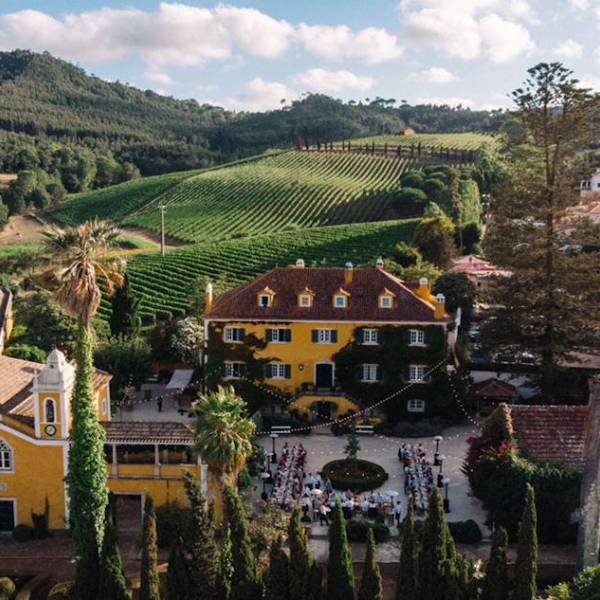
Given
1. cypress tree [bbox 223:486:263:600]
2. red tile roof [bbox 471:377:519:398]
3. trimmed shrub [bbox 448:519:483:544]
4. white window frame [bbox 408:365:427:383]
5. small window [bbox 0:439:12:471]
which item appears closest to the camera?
cypress tree [bbox 223:486:263:600]

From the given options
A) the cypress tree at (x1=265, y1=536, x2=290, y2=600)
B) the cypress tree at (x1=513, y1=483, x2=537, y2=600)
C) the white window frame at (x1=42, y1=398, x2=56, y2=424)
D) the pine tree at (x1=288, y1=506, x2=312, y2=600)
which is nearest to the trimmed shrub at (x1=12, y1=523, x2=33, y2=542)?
the white window frame at (x1=42, y1=398, x2=56, y2=424)

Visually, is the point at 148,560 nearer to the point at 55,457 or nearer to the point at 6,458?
the point at 55,457

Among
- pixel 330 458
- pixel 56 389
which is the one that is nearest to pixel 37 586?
pixel 56 389

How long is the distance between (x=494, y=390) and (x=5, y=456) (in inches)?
1041

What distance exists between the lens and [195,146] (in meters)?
193

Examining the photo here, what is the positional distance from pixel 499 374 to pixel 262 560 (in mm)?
Result: 28151

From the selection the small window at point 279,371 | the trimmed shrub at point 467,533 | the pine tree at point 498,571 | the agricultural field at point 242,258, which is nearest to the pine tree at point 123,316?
the agricultural field at point 242,258

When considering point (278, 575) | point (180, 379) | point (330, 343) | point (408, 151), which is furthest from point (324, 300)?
point (408, 151)

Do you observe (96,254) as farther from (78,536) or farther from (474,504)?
(474,504)

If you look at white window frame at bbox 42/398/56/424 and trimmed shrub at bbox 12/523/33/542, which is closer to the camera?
white window frame at bbox 42/398/56/424

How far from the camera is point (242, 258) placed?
78375 mm

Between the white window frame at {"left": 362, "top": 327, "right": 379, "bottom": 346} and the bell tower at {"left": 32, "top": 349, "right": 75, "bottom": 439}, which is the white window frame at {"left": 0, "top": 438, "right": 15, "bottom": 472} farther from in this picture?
the white window frame at {"left": 362, "top": 327, "right": 379, "bottom": 346}

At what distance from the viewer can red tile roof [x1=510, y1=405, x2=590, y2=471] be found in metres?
30.9

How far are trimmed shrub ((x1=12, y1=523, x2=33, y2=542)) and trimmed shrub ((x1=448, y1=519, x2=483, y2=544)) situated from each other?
16.5 meters
